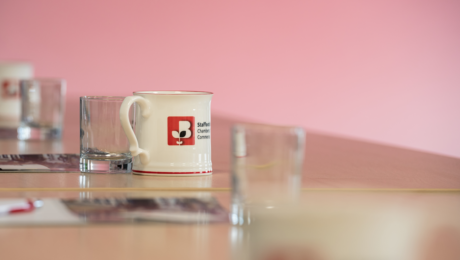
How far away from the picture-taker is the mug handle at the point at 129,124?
2.54 feet

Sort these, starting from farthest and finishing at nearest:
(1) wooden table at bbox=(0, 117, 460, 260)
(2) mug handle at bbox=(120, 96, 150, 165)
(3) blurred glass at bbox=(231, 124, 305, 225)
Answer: (2) mug handle at bbox=(120, 96, 150, 165)
(3) blurred glass at bbox=(231, 124, 305, 225)
(1) wooden table at bbox=(0, 117, 460, 260)

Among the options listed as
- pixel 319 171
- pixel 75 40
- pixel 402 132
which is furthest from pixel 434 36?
pixel 319 171

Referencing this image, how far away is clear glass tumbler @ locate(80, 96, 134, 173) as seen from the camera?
81cm

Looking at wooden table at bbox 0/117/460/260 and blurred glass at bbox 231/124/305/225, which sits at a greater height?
blurred glass at bbox 231/124/305/225

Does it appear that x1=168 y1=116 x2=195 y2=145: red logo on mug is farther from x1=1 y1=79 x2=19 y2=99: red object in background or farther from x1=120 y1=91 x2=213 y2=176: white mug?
x1=1 y1=79 x2=19 y2=99: red object in background

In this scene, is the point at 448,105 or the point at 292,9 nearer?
the point at 292,9

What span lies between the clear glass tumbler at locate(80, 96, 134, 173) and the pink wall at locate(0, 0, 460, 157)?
2.27m

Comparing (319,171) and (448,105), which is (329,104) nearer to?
(448,105)

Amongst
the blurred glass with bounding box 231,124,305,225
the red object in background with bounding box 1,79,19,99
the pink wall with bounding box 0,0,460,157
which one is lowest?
the blurred glass with bounding box 231,124,305,225

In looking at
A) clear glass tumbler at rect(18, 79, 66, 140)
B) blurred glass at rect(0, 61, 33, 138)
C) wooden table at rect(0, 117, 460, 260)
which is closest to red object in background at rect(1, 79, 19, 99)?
blurred glass at rect(0, 61, 33, 138)

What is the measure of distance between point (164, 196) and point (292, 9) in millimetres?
3147

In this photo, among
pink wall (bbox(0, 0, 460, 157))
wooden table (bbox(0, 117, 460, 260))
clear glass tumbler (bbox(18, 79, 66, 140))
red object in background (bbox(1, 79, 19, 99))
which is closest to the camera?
wooden table (bbox(0, 117, 460, 260))

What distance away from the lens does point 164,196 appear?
0.64 metres

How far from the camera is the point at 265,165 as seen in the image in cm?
56
